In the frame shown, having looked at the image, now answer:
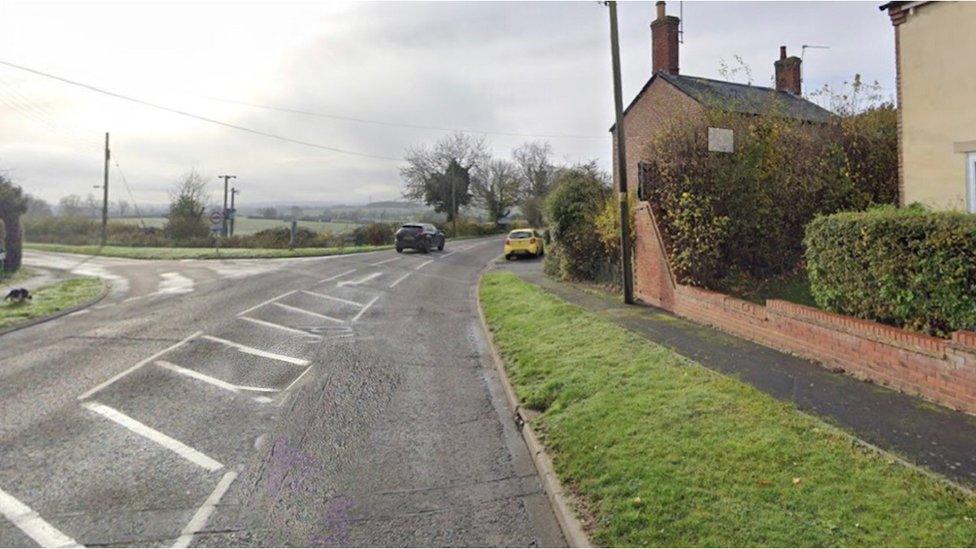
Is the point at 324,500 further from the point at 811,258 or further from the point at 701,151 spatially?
the point at 701,151

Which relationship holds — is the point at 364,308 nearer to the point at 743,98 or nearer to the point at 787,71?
the point at 743,98

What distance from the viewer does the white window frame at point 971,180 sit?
8.93 m

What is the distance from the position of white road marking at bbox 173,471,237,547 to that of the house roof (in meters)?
10.8

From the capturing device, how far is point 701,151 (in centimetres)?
1066

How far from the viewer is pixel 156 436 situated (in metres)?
5.50

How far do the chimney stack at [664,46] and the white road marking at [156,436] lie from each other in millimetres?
21423

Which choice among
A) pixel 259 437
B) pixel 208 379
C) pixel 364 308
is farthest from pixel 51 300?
pixel 259 437

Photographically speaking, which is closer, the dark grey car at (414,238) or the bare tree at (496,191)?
the dark grey car at (414,238)

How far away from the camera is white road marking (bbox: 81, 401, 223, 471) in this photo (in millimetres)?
4945

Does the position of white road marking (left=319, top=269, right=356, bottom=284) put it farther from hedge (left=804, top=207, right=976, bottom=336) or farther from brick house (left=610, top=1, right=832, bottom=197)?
hedge (left=804, top=207, right=976, bottom=336)

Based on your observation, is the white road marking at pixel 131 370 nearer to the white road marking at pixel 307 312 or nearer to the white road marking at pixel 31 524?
the white road marking at pixel 307 312

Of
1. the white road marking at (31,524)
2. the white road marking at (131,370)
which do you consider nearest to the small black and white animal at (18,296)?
the white road marking at (131,370)

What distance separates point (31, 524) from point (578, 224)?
14162 mm

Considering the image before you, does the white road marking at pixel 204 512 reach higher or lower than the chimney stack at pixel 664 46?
lower
